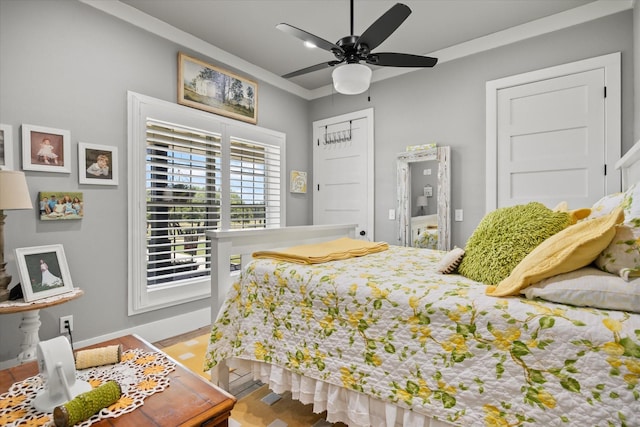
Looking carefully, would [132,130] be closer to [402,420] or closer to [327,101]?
[327,101]

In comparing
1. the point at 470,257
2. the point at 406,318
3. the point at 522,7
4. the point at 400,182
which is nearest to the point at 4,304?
the point at 406,318

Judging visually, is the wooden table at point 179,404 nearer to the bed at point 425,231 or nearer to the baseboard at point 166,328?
the baseboard at point 166,328

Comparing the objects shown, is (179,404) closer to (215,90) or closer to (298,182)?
(215,90)

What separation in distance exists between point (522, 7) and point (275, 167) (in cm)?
287

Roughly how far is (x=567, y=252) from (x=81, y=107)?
308cm

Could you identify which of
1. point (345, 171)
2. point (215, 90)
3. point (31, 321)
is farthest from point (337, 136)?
point (31, 321)

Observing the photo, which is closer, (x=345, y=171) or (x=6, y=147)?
(x=6, y=147)

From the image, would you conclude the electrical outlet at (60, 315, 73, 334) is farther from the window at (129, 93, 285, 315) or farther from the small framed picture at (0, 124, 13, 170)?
the small framed picture at (0, 124, 13, 170)

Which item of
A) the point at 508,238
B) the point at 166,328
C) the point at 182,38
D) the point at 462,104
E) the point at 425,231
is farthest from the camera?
the point at 425,231

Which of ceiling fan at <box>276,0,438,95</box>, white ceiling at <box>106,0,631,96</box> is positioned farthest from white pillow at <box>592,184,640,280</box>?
white ceiling at <box>106,0,631,96</box>

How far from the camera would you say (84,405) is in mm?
916

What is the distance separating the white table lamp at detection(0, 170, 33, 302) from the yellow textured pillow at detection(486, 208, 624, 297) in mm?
2482

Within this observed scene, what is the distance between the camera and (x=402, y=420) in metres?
1.28

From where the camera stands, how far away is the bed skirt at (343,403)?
1.25 metres
